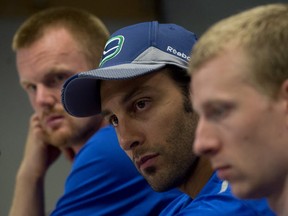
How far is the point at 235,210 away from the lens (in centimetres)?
89

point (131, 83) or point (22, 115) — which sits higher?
point (22, 115)

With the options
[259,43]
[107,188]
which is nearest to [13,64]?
[107,188]

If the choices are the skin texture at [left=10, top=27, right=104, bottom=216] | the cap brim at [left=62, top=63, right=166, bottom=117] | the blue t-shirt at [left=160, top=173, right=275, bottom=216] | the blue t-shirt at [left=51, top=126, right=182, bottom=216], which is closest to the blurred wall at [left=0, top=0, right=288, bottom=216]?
the skin texture at [left=10, top=27, right=104, bottom=216]

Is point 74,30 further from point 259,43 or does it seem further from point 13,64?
point 259,43

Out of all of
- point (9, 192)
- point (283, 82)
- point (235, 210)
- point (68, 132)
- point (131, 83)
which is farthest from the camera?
point (9, 192)

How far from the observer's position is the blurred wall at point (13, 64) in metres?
2.41

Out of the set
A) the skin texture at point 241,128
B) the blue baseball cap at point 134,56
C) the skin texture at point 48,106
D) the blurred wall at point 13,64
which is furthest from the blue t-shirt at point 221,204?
the blurred wall at point 13,64

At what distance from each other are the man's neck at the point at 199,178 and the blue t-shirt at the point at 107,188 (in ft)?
0.87

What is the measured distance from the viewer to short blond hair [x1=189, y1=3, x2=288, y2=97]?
2.26ft

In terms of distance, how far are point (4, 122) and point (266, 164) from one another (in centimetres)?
190

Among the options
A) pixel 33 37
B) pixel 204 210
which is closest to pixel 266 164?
pixel 204 210

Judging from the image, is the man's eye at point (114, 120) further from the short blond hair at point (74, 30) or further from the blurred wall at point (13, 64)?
the blurred wall at point (13, 64)

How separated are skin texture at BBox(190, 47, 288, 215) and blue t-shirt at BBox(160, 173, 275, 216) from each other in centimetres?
12

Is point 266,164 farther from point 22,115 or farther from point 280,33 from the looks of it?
point 22,115
